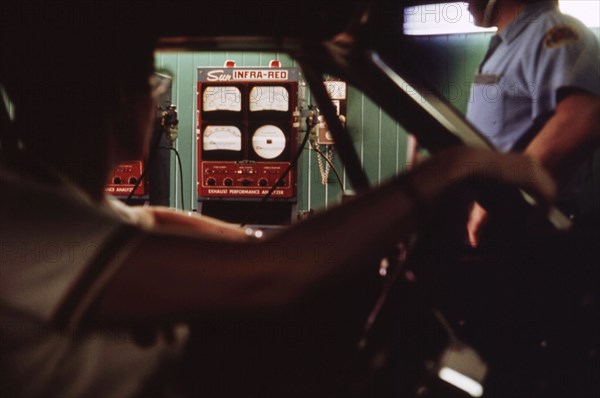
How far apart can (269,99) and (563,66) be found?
2.71 metres

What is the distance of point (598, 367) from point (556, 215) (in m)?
0.27

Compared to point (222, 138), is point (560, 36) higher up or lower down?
higher up

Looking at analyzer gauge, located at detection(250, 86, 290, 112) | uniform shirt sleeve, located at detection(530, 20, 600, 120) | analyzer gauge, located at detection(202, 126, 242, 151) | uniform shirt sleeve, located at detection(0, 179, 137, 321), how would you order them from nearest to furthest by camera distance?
uniform shirt sleeve, located at detection(0, 179, 137, 321) < uniform shirt sleeve, located at detection(530, 20, 600, 120) < analyzer gauge, located at detection(250, 86, 290, 112) < analyzer gauge, located at detection(202, 126, 242, 151)

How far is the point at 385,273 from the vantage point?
99 cm

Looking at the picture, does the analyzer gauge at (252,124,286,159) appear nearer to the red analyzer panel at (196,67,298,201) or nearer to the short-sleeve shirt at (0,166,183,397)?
Answer: the red analyzer panel at (196,67,298,201)

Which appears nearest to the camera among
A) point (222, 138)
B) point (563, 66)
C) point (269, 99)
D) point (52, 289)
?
point (52, 289)

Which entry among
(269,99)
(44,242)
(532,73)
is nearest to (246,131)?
(269,99)

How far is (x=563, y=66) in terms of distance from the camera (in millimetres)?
1716

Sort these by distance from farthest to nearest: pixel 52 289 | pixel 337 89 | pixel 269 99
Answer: pixel 337 89, pixel 269 99, pixel 52 289

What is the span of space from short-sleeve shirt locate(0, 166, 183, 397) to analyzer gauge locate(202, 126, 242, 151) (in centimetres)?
352

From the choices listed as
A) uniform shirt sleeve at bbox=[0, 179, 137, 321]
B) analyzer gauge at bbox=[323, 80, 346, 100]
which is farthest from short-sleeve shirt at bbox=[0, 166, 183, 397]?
analyzer gauge at bbox=[323, 80, 346, 100]

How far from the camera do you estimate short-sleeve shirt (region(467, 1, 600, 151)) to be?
171cm

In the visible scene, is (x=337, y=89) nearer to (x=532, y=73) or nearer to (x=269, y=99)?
(x=269, y=99)

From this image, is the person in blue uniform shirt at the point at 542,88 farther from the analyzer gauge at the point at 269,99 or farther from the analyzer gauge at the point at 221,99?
the analyzer gauge at the point at 221,99
